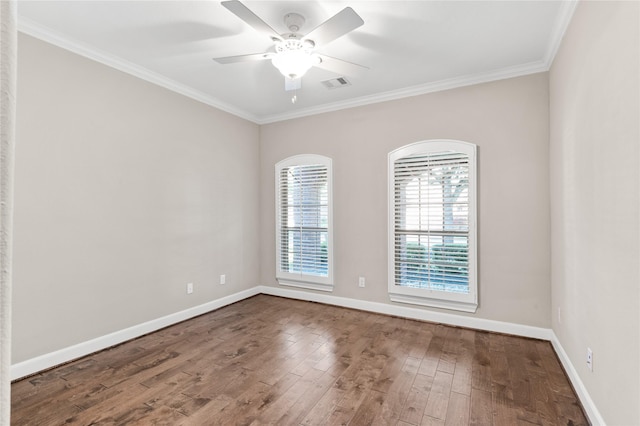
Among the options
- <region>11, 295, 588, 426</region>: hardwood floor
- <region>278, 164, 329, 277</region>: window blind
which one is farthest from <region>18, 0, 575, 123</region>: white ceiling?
<region>11, 295, 588, 426</region>: hardwood floor

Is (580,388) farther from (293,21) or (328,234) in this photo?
(293,21)

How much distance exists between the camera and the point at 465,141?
373 cm

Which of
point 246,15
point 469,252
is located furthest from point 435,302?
point 246,15

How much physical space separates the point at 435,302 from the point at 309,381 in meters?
1.94

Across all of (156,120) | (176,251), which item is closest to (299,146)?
(156,120)

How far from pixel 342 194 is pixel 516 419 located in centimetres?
303

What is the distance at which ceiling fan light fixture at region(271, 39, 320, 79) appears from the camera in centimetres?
249

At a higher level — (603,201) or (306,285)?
(603,201)

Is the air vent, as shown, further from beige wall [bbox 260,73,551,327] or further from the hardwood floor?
the hardwood floor

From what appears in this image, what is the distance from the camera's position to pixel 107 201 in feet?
10.6

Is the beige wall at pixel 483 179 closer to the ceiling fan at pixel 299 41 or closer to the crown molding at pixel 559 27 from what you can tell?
the crown molding at pixel 559 27

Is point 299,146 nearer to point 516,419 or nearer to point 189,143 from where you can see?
point 189,143

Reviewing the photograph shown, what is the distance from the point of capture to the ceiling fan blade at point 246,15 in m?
1.93

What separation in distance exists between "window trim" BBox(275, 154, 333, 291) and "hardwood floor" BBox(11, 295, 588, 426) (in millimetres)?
966
